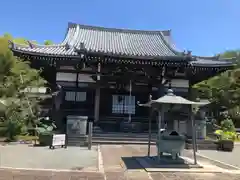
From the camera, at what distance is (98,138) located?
13.5m

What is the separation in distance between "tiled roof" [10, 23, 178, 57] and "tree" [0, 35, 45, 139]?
6.34 feet

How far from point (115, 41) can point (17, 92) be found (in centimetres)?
967

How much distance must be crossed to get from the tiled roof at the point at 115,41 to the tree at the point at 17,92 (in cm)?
193

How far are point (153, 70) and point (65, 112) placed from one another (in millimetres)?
6428

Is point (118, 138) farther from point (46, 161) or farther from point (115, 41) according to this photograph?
point (115, 41)

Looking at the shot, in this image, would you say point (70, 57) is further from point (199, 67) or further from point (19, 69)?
point (199, 67)

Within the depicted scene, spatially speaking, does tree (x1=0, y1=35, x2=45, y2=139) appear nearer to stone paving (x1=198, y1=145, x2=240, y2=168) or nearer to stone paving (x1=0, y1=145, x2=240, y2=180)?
stone paving (x1=0, y1=145, x2=240, y2=180)

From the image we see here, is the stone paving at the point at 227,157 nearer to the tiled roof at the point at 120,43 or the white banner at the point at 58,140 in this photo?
the white banner at the point at 58,140

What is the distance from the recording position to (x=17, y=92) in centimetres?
1498

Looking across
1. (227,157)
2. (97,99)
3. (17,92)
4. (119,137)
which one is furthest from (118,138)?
(17,92)

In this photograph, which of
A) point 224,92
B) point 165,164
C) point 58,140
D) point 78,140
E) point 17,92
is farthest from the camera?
point 224,92

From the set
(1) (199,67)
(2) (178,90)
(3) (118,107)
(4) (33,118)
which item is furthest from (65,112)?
(1) (199,67)

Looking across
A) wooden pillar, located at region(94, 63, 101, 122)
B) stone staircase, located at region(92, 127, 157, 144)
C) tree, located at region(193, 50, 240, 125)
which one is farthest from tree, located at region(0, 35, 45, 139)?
tree, located at region(193, 50, 240, 125)

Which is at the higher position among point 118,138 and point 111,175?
point 118,138
